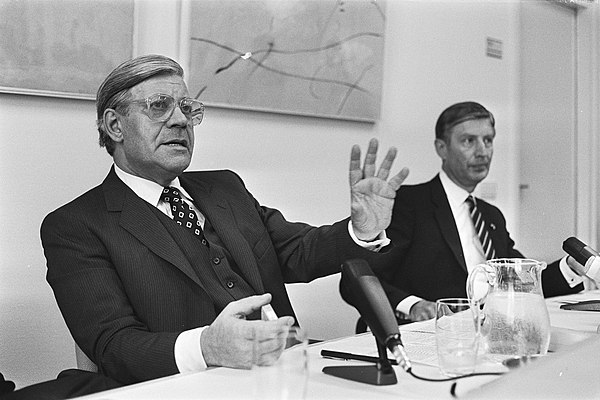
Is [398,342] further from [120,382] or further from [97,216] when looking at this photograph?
[97,216]

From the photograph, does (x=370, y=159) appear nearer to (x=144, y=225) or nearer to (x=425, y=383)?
(x=144, y=225)

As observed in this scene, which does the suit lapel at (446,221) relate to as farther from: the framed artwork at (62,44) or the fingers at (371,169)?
the framed artwork at (62,44)

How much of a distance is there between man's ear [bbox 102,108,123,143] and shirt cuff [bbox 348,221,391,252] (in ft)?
2.30

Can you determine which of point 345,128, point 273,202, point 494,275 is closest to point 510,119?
point 345,128

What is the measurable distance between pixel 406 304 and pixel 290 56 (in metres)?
1.11

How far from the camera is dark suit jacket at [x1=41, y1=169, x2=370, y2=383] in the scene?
65.4 inches

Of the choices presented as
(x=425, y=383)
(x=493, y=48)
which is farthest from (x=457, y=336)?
(x=493, y=48)

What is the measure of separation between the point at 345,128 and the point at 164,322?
170 cm

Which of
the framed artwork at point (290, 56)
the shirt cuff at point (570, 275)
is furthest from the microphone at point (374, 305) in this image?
the framed artwork at point (290, 56)

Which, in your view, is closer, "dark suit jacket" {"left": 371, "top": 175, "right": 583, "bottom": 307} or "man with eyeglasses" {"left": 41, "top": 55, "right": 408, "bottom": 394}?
"man with eyeglasses" {"left": 41, "top": 55, "right": 408, "bottom": 394}

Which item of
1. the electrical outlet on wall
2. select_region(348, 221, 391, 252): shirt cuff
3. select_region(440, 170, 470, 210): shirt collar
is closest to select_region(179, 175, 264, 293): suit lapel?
select_region(348, 221, 391, 252): shirt cuff

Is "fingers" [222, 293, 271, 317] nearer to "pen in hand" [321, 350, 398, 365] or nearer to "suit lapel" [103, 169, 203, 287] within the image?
"pen in hand" [321, 350, 398, 365]

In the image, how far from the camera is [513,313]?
137 centimetres

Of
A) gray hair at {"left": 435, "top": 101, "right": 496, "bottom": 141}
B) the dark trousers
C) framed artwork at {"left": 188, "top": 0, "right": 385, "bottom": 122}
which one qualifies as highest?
framed artwork at {"left": 188, "top": 0, "right": 385, "bottom": 122}
